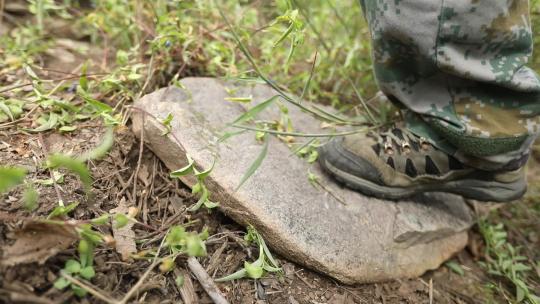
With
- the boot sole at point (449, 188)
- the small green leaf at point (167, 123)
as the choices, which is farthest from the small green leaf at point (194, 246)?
the boot sole at point (449, 188)

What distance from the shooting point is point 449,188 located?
1.49 m

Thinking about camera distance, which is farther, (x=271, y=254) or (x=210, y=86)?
(x=210, y=86)

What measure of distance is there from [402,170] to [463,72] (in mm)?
390

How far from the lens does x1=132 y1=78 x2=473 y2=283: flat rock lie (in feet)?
3.97

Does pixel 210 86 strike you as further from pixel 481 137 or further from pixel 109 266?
pixel 481 137

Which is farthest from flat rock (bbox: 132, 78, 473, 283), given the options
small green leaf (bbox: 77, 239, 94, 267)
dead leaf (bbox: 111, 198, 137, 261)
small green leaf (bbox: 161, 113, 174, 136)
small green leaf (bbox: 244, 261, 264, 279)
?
small green leaf (bbox: 77, 239, 94, 267)

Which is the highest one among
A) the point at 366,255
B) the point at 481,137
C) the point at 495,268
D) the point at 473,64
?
the point at 473,64

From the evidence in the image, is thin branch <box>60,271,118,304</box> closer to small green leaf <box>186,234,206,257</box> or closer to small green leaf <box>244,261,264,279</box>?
small green leaf <box>186,234,206,257</box>

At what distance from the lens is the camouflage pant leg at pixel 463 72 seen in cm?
115

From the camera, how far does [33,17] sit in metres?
2.11

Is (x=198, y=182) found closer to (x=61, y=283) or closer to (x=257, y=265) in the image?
(x=257, y=265)

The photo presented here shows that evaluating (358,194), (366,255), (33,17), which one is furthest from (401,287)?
(33,17)

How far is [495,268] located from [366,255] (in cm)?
63

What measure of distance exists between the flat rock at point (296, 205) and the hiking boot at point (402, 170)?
5cm
